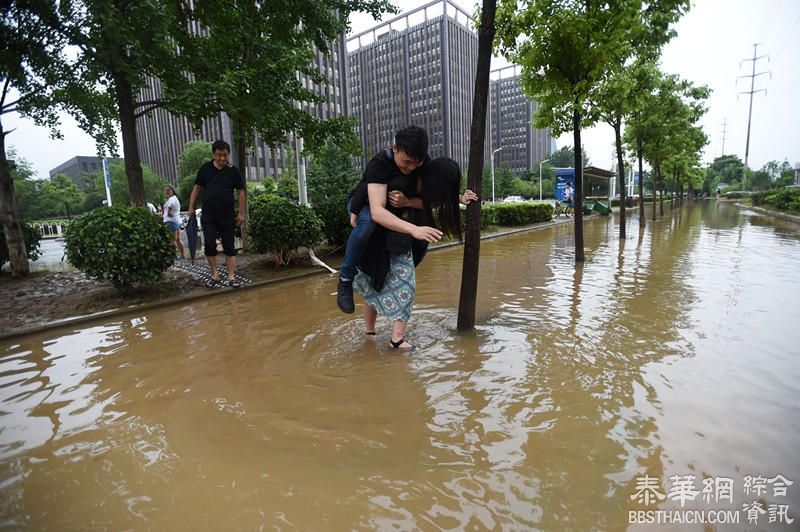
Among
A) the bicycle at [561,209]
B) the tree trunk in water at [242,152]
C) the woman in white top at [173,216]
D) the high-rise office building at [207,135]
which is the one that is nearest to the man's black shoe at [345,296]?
the tree trunk in water at [242,152]

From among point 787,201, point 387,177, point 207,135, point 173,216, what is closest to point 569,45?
point 387,177

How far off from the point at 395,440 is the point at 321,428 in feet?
1.52

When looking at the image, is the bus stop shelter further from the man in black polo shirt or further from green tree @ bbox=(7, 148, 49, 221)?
green tree @ bbox=(7, 148, 49, 221)

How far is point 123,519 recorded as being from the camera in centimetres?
188

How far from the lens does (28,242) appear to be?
8.96m

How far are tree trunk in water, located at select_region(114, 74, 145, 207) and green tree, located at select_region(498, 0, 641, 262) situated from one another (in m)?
6.52

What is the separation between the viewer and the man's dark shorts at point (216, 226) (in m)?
6.43

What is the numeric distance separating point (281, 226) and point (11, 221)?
193 inches

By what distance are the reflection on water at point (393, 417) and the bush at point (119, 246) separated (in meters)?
1.03

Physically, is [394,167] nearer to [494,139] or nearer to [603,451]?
[603,451]

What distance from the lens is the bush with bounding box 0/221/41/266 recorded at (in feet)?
27.5

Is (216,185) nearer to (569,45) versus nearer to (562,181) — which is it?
(569,45)

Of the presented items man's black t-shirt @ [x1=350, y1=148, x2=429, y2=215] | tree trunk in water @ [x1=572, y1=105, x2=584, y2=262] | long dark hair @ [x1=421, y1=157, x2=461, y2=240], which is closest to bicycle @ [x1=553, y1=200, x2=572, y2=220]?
tree trunk in water @ [x1=572, y1=105, x2=584, y2=262]

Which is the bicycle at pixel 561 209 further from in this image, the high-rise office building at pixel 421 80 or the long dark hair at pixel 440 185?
the high-rise office building at pixel 421 80
